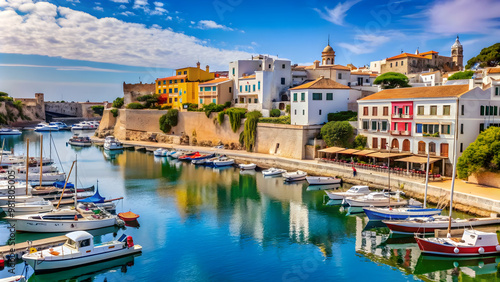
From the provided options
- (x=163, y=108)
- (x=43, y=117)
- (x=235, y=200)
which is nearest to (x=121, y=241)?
(x=235, y=200)

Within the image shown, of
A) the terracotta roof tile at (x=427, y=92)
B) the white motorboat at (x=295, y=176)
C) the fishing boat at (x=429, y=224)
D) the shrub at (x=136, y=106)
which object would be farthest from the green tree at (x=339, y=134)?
the shrub at (x=136, y=106)

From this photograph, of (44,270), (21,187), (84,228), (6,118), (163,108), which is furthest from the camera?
(6,118)

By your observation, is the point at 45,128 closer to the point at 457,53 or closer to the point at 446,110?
the point at 457,53

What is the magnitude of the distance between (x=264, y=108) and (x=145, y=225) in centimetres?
3032

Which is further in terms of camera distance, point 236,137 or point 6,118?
point 6,118

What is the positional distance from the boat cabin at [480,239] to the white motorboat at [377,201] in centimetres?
694

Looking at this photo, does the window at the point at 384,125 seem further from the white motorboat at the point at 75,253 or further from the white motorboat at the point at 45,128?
the white motorboat at the point at 45,128

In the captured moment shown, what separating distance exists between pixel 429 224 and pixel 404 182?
8.25 m

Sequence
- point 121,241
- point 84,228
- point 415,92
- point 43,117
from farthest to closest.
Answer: point 43,117 < point 415,92 < point 84,228 < point 121,241

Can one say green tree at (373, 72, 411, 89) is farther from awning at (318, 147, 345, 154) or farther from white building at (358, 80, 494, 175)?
awning at (318, 147, 345, 154)

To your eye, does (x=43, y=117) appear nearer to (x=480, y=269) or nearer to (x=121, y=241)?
(x=121, y=241)

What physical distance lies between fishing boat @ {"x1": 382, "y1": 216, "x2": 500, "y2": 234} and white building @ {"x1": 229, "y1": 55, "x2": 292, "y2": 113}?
30.1m

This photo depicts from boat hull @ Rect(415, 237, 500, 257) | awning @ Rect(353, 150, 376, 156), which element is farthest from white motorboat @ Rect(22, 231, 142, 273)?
awning @ Rect(353, 150, 376, 156)

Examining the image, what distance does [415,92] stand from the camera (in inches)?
1411
